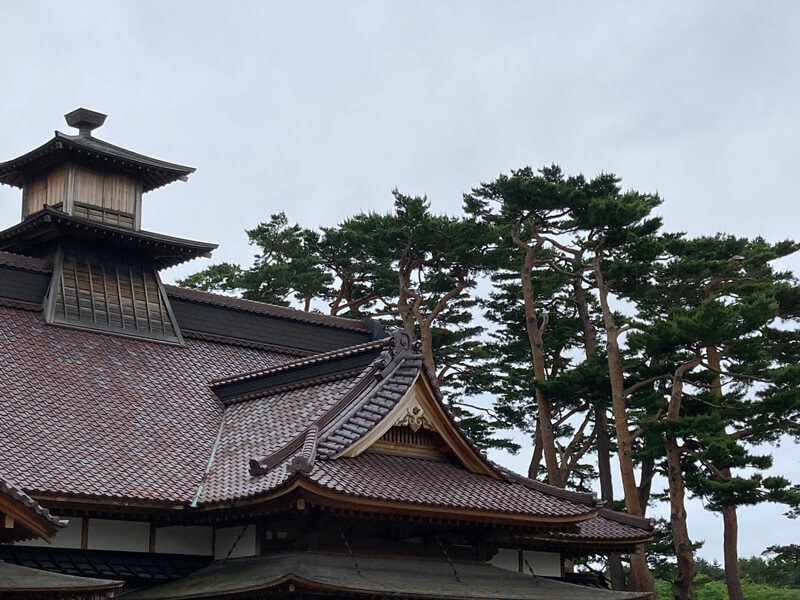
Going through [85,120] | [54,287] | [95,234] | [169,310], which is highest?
[85,120]

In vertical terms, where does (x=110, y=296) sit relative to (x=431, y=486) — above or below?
above

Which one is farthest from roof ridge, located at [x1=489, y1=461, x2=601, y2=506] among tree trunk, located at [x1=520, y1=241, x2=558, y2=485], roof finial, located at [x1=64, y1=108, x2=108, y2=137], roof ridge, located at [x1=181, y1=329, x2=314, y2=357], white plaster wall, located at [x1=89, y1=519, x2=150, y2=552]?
tree trunk, located at [x1=520, y1=241, x2=558, y2=485]

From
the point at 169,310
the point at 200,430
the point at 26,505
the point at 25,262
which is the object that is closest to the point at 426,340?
the point at 169,310

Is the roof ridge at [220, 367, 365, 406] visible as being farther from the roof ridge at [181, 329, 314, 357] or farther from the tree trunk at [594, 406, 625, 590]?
the tree trunk at [594, 406, 625, 590]

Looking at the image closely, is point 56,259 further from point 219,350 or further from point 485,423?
point 485,423

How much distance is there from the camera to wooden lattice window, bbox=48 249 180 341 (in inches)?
805

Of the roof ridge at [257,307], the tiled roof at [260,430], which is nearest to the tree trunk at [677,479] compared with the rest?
the roof ridge at [257,307]

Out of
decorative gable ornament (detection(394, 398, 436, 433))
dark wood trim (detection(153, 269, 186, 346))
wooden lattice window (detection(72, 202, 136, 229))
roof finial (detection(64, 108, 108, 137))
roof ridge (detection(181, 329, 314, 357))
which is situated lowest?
decorative gable ornament (detection(394, 398, 436, 433))

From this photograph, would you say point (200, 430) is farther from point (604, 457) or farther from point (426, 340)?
point (604, 457)

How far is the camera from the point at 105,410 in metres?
17.3

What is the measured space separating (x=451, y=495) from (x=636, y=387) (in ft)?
47.7

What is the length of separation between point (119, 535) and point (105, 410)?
2.71 metres

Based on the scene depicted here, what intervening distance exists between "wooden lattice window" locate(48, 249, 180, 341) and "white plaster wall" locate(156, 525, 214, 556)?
585 cm

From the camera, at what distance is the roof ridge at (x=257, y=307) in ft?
73.4
